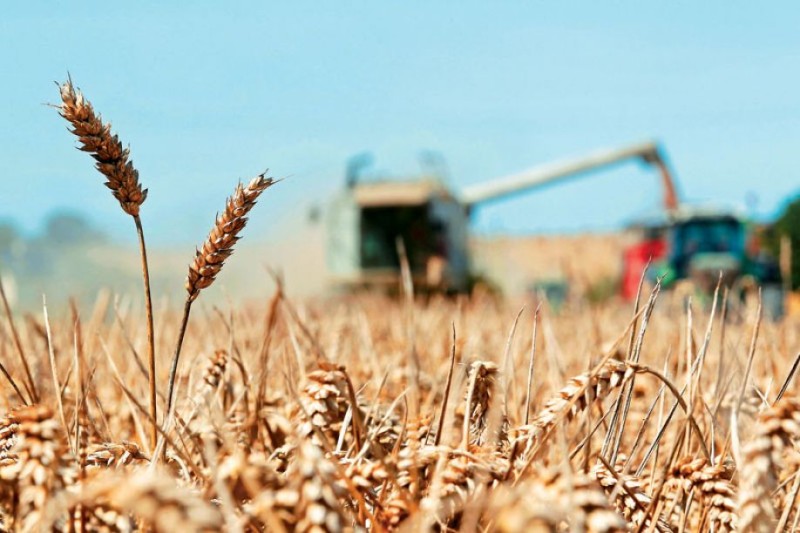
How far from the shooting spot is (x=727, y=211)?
12562 millimetres

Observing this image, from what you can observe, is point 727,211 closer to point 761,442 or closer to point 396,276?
point 396,276

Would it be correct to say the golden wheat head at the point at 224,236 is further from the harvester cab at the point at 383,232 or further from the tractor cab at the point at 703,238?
the harvester cab at the point at 383,232

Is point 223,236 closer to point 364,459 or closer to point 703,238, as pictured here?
point 364,459

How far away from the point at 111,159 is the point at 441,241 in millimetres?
13874

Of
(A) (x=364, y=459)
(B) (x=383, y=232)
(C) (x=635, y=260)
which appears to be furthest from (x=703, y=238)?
(A) (x=364, y=459)

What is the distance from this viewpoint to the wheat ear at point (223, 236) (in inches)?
37.4

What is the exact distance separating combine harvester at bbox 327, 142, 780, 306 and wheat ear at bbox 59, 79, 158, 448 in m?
10.2

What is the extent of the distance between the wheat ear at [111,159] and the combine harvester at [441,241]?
10.2 meters

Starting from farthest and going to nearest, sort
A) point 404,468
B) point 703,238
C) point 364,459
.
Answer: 1. point 703,238
2. point 364,459
3. point 404,468

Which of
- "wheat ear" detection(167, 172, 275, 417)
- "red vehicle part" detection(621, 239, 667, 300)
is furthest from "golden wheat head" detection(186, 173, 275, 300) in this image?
"red vehicle part" detection(621, 239, 667, 300)

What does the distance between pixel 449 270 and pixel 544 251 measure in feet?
106

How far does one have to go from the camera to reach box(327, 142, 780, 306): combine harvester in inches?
475

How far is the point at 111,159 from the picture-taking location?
3.29 ft

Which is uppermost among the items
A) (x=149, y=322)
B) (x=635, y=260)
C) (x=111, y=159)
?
(x=111, y=159)
